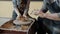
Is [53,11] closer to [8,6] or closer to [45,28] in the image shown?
[45,28]

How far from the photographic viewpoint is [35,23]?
149cm

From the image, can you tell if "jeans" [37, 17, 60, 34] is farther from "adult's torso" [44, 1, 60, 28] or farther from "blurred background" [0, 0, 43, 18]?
"blurred background" [0, 0, 43, 18]

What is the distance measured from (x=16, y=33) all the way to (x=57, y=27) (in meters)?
0.38

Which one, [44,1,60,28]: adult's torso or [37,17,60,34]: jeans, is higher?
[44,1,60,28]: adult's torso

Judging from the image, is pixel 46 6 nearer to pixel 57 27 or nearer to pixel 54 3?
pixel 54 3

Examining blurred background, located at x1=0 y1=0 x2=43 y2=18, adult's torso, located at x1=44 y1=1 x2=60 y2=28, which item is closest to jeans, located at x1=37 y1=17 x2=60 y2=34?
adult's torso, located at x1=44 y1=1 x2=60 y2=28

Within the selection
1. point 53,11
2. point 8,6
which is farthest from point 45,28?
point 8,6

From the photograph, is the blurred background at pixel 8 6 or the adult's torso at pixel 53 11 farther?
the blurred background at pixel 8 6

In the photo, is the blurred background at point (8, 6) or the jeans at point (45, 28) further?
the blurred background at point (8, 6)

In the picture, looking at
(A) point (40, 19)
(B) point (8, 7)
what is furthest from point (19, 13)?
(B) point (8, 7)

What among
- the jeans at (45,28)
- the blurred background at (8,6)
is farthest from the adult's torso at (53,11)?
the blurred background at (8,6)

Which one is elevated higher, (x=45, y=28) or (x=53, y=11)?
(x=53, y=11)

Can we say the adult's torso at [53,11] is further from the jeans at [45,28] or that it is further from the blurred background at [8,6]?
the blurred background at [8,6]

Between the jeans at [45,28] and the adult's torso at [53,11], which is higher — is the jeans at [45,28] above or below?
below
